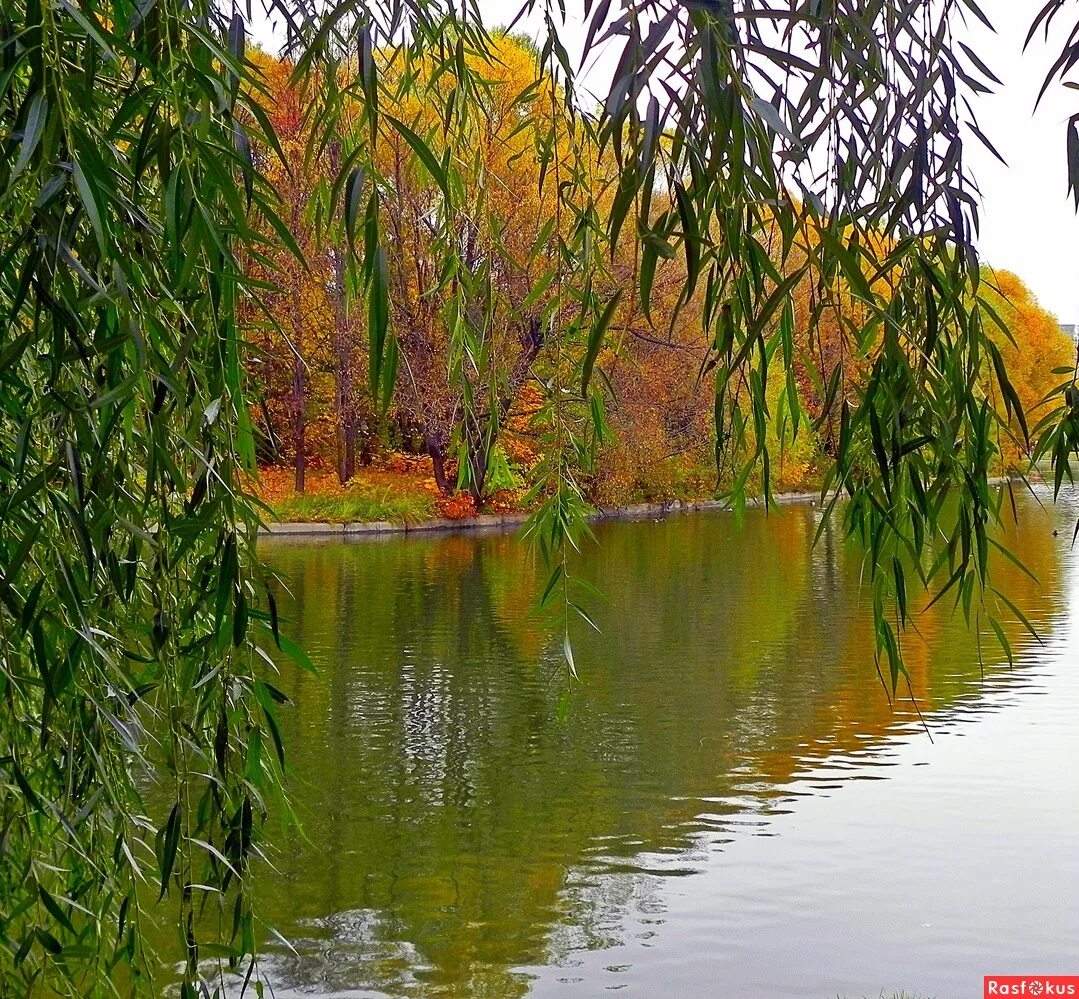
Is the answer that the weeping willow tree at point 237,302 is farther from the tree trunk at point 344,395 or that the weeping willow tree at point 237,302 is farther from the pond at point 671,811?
the tree trunk at point 344,395

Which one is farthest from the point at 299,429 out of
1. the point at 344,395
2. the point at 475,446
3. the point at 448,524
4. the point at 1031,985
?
the point at 475,446

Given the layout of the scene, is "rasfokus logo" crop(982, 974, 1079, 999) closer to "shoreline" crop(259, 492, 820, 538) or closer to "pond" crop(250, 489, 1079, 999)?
"pond" crop(250, 489, 1079, 999)

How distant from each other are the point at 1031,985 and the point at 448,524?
78.1ft

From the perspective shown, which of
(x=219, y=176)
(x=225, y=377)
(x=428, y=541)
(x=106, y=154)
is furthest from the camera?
(x=428, y=541)

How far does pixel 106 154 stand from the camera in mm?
1733

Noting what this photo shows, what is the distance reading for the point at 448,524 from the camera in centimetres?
2975

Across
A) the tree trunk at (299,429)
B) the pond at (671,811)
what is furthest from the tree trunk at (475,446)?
the tree trunk at (299,429)

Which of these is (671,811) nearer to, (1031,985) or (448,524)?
(1031,985)

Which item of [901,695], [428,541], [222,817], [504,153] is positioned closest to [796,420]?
[222,817]

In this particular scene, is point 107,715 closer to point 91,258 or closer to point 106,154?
point 91,258

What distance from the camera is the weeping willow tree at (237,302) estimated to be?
1.56m

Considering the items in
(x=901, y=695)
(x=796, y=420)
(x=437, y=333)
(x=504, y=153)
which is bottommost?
(x=901, y=695)

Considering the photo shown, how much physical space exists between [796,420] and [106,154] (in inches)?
44.4

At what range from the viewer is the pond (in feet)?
21.8
